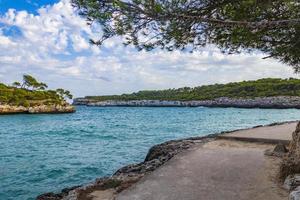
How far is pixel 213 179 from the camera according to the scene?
28.1 feet

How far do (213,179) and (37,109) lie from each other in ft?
283

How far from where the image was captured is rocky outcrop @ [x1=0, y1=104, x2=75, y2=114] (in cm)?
8468

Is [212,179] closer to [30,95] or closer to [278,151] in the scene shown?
[278,151]

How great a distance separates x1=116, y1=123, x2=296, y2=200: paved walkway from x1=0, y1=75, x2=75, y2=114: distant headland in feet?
259

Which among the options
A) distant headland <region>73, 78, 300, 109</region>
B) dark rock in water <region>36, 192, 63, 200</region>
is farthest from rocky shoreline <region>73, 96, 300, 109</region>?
dark rock in water <region>36, 192, 63, 200</region>

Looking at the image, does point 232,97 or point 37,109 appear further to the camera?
point 232,97

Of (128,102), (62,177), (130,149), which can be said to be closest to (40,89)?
(128,102)

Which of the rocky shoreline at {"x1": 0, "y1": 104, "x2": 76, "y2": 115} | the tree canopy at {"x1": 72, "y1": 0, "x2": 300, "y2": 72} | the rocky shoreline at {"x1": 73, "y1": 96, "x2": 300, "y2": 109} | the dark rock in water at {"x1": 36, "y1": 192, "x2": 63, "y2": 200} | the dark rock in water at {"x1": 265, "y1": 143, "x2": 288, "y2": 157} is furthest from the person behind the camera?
the rocky shoreline at {"x1": 73, "y1": 96, "x2": 300, "y2": 109}

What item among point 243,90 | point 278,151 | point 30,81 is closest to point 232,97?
point 243,90

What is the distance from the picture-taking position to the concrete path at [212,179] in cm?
748

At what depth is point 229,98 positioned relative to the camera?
431 ft

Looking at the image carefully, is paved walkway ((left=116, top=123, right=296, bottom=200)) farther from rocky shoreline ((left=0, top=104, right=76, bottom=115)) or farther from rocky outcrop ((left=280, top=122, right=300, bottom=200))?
rocky shoreline ((left=0, top=104, right=76, bottom=115))

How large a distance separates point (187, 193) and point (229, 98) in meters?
126

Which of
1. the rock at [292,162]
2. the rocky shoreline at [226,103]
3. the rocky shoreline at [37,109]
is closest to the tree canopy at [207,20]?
the rock at [292,162]
